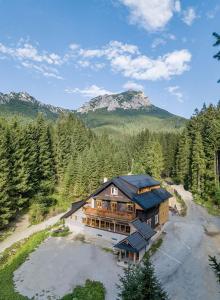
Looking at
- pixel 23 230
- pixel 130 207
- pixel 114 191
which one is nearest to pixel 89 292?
pixel 130 207

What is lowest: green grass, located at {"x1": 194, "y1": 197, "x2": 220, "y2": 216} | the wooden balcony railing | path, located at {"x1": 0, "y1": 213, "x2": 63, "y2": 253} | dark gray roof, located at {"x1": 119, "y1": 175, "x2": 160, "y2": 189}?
path, located at {"x1": 0, "y1": 213, "x2": 63, "y2": 253}

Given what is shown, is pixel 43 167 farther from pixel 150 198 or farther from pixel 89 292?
pixel 89 292

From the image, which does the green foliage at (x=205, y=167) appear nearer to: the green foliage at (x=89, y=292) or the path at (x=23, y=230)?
the path at (x=23, y=230)

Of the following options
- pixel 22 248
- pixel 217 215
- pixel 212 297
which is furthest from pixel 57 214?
pixel 212 297

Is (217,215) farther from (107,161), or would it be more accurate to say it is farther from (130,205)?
(107,161)

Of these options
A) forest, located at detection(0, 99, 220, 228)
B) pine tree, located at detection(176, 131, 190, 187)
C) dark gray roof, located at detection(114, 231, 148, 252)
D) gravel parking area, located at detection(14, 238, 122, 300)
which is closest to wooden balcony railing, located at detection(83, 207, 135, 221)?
dark gray roof, located at detection(114, 231, 148, 252)

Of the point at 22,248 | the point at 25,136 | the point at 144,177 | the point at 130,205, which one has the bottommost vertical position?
the point at 22,248

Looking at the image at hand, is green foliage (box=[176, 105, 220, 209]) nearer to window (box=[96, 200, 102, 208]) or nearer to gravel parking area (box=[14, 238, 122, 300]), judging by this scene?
window (box=[96, 200, 102, 208])
